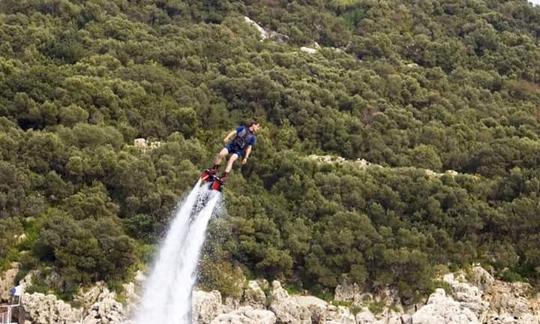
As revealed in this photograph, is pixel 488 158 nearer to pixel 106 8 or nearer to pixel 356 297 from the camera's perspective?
pixel 356 297

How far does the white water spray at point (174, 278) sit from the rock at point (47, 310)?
11.0ft

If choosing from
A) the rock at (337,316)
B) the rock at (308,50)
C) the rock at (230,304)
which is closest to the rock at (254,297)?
the rock at (230,304)

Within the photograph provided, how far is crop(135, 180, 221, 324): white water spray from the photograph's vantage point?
34312 millimetres

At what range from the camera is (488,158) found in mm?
50562

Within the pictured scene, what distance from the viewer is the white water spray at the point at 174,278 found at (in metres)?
34.3

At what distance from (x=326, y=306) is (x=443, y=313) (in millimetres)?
6160

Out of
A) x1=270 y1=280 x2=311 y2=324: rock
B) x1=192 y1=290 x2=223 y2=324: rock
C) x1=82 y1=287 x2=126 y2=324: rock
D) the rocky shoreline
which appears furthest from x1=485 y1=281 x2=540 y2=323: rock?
x1=82 y1=287 x2=126 y2=324: rock

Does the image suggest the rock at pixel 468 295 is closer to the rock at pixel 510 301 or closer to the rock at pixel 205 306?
the rock at pixel 510 301

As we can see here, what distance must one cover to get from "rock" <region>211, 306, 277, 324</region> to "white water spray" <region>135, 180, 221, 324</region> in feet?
6.63

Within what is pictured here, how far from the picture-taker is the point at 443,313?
127 ft

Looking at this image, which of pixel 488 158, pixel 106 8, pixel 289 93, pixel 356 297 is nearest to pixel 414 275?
pixel 356 297

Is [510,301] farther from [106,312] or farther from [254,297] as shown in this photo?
[106,312]

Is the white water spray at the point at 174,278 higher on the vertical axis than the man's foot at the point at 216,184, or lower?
lower

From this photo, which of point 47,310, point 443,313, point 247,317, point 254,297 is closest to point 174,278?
point 247,317
